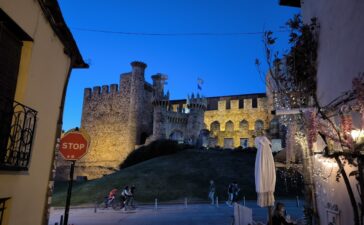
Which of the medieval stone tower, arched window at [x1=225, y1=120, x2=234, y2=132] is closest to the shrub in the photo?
the medieval stone tower

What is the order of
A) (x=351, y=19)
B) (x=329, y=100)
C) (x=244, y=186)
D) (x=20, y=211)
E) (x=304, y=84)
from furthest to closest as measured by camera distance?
(x=244, y=186), (x=304, y=84), (x=329, y=100), (x=351, y=19), (x=20, y=211)

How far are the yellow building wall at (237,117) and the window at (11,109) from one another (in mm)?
53784

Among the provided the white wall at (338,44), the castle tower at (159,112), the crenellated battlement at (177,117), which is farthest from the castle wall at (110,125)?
the white wall at (338,44)

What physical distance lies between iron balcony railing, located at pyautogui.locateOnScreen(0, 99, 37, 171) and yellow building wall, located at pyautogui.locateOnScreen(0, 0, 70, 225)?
0.16 meters

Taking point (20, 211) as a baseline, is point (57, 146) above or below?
above

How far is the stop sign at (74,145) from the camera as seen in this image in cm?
736

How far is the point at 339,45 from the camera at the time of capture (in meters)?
7.37

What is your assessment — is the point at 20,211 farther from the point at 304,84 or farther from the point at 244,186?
the point at 244,186

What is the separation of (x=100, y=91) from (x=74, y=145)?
51.1 meters

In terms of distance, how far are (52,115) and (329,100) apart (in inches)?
247

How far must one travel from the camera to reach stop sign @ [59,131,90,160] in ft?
24.2

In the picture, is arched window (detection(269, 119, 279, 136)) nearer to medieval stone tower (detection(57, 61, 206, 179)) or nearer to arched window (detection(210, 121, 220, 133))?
medieval stone tower (detection(57, 61, 206, 179))

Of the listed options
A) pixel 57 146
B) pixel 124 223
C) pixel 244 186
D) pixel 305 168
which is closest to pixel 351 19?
pixel 305 168

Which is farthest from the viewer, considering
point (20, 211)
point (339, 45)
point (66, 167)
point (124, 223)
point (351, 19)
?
point (66, 167)
